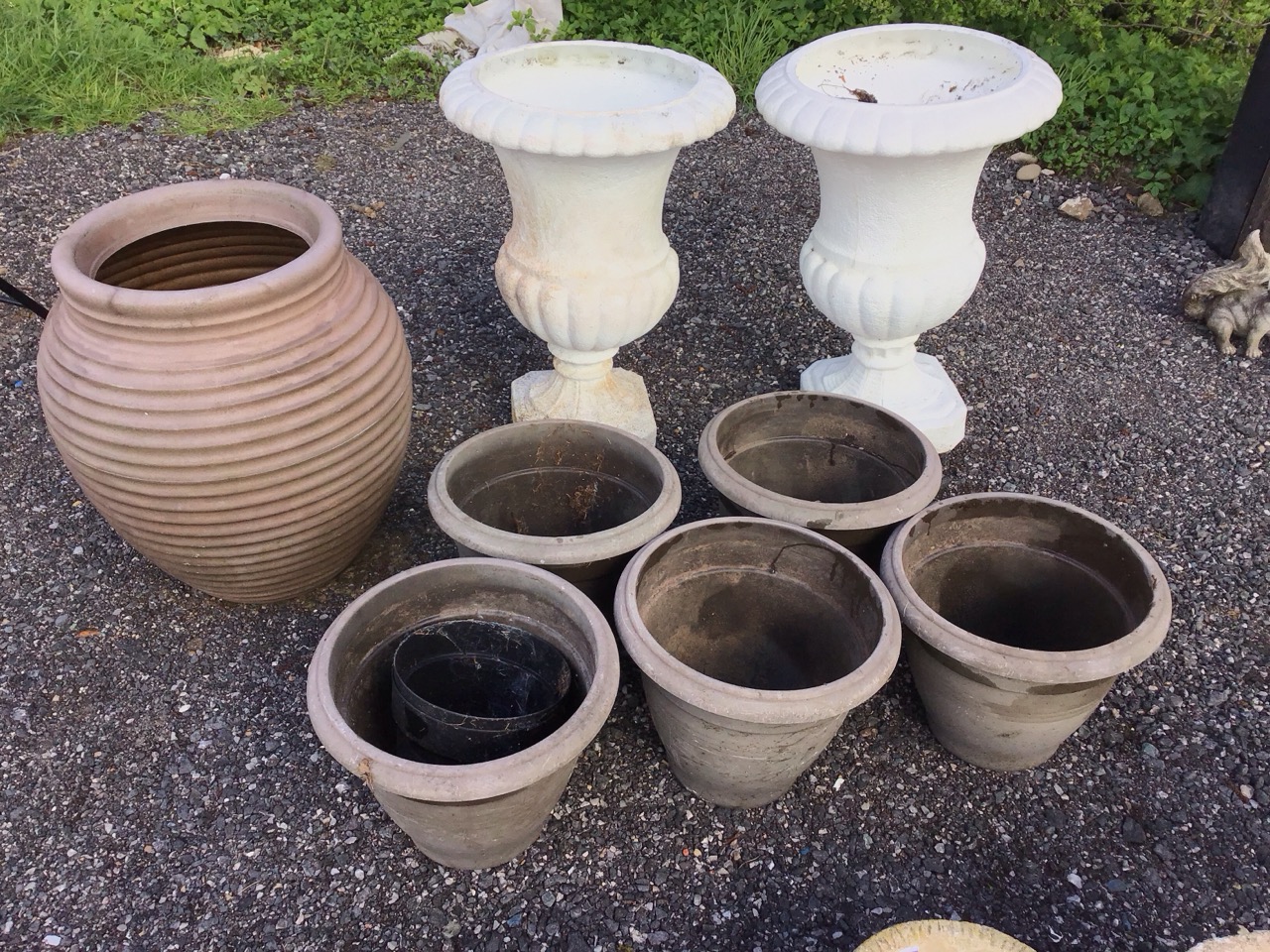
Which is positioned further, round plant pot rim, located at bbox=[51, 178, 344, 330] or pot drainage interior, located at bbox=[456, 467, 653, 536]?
pot drainage interior, located at bbox=[456, 467, 653, 536]

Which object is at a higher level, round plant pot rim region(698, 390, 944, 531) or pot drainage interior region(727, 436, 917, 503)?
round plant pot rim region(698, 390, 944, 531)

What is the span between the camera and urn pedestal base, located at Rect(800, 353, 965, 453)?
2.84 metres

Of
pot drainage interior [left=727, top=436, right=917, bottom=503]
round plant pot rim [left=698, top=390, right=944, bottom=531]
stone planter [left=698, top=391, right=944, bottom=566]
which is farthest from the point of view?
pot drainage interior [left=727, top=436, right=917, bottom=503]

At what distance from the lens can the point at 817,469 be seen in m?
2.55

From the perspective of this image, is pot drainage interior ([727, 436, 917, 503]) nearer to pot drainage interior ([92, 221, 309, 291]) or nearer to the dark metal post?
pot drainage interior ([92, 221, 309, 291])

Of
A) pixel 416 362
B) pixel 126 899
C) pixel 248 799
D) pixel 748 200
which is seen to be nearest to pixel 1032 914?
pixel 248 799

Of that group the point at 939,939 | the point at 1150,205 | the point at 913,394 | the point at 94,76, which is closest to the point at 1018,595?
the point at 913,394

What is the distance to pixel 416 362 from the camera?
10.6 feet

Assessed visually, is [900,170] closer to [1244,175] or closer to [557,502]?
[557,502]

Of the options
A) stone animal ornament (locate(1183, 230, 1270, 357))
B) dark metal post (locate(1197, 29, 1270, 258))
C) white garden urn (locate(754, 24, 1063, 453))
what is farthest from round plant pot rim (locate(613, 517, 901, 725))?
dark metal post (locate(1197, 29, 1270, 258))

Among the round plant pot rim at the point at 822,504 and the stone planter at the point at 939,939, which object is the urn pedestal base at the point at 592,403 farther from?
the stone planter at the point at 939,939

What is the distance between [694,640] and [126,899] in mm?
1264

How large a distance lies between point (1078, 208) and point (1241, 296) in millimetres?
923

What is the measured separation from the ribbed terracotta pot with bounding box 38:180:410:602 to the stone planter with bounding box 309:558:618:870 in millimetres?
386
